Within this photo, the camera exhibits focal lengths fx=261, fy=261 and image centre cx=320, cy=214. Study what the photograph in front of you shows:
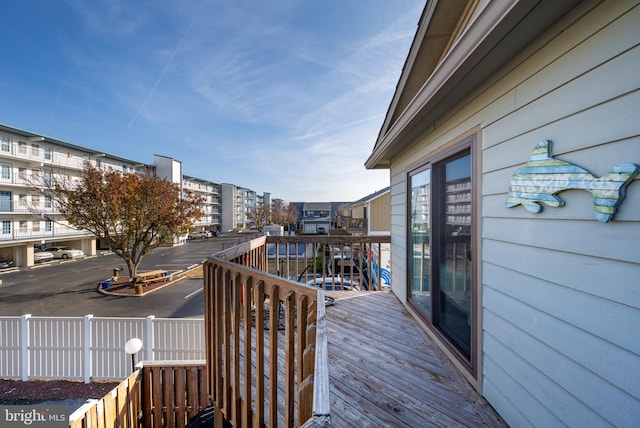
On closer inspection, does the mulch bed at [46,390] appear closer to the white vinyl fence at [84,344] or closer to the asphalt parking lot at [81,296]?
the white vinyl fence at [84,344]

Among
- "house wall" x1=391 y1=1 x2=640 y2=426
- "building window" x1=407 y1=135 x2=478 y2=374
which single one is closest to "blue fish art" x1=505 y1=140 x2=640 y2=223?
"house wall" x1=391 y1=1 x2=640 y2=426

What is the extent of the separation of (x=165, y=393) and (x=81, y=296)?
371 inches

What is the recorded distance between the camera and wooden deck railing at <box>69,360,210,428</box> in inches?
174

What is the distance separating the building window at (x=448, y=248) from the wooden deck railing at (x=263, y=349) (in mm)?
1317

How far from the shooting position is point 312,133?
454 inches

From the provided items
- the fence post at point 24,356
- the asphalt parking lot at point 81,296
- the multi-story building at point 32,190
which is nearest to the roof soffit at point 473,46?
the asphalt parking lot at point 81,296

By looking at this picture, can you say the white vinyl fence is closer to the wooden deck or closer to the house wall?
the wooden deck

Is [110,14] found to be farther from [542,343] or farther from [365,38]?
A: [542,343]

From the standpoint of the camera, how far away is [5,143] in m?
17.0

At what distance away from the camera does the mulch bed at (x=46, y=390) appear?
5.41 meters

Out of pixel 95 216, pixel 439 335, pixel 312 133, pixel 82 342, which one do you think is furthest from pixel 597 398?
pixel 95 216

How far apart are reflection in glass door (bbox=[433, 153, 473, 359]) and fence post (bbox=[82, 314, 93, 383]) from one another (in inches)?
277

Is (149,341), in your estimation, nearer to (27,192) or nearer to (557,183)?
(557,183)

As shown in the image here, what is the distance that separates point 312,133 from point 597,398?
11.4 meters
